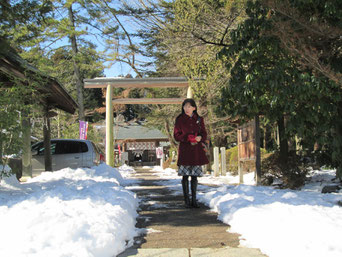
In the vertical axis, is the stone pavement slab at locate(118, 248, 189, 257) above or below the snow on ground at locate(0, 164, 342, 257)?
below

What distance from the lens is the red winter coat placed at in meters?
5.80

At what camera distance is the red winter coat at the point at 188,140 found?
19.0ft

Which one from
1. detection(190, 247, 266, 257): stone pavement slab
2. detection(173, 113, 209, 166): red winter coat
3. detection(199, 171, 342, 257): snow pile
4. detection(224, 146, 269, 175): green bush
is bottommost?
detection(190, 247, 266, 257): stone pavement slab

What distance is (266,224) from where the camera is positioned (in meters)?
3.84

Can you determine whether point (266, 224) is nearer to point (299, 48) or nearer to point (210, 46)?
point (299, 48)

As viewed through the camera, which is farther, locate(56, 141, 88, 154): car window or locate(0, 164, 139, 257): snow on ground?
locate(56, 141, 88, 154): car window

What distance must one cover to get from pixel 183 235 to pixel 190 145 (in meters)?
2.06

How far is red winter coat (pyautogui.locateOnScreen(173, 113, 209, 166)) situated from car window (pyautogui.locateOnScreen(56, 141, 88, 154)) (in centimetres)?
649

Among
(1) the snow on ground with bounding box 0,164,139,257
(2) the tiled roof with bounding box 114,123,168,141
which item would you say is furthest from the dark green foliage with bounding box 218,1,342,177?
(2) the tiled roof with bounding box 114,123,168,141

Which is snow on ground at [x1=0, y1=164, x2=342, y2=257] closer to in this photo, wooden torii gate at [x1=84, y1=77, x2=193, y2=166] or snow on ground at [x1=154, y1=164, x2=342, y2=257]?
snow on ground at [x1=154, y1=164, x2=342, y2=257]

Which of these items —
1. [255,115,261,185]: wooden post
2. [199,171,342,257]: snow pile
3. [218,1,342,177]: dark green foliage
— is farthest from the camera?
[255,115,261,185]: wooden post

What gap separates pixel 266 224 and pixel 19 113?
4.80m

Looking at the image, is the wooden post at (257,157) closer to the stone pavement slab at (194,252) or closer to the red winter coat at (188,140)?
the red winter coat at (188,140)

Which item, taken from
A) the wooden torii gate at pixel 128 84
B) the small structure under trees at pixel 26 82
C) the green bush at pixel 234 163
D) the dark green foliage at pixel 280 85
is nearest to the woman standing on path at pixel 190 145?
the dark green foliage at pixel 280 85
